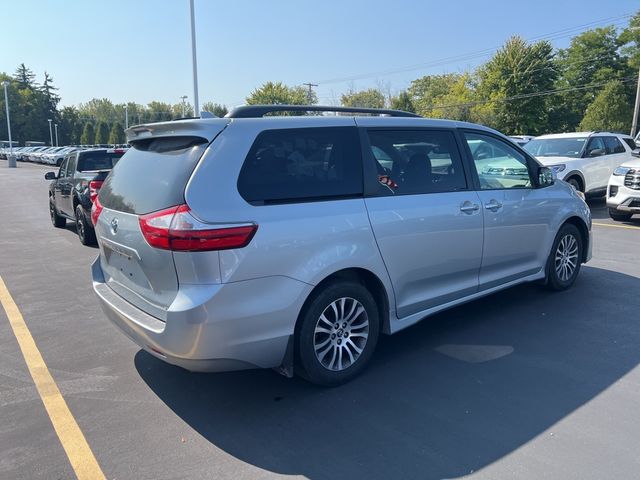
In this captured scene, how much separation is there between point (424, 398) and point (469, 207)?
177 cm

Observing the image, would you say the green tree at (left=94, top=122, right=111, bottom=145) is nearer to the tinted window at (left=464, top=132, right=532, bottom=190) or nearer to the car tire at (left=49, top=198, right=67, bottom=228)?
the car tire at (left=49, top=198, right=67, bottom=228)

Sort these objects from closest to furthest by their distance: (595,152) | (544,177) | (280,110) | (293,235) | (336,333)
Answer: (293,235), (336,333), (280,110), (544,177), (595,152)

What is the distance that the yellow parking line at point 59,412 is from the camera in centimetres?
288

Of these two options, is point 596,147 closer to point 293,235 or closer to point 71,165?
point 293,235

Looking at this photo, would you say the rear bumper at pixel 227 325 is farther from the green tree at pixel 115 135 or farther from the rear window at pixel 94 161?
the green tree at pixel 115 135

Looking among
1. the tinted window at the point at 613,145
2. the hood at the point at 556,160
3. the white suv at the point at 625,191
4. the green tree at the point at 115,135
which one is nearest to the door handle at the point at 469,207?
the white suv at the point at 625,191

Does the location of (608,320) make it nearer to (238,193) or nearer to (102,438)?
(238,193)

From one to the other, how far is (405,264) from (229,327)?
5.10 ft

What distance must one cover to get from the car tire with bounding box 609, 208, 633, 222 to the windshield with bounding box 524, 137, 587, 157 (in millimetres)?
2072

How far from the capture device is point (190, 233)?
299 centimetres

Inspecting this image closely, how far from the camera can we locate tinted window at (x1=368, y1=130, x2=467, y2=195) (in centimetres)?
402

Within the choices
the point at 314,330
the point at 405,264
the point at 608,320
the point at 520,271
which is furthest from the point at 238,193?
the point at 608,320

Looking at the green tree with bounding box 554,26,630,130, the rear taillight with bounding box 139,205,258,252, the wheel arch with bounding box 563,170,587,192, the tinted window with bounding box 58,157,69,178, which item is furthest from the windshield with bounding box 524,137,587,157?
the green tree with bounding box 554,26,630,130

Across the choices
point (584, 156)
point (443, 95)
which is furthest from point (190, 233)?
point (443, 95)
